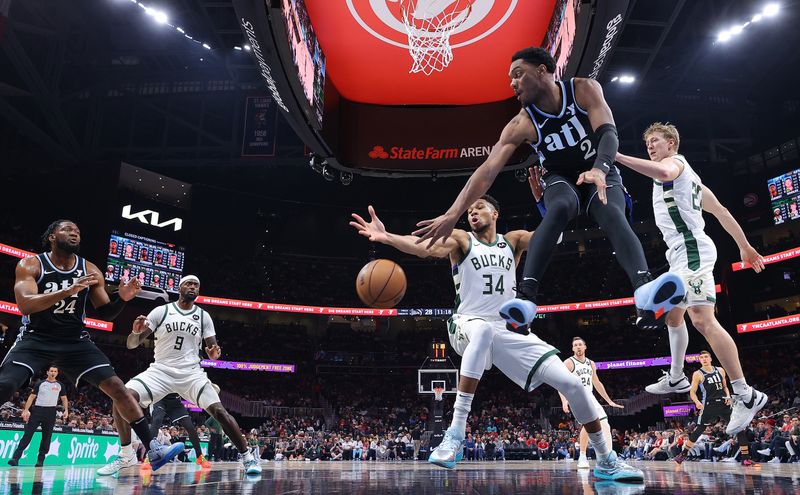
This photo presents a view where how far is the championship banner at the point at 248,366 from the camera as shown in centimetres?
2941

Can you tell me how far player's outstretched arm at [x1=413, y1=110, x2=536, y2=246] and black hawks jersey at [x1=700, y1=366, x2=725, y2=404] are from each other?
704cm

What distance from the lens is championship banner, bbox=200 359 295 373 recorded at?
2941cm

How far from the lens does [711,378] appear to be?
9234 mm

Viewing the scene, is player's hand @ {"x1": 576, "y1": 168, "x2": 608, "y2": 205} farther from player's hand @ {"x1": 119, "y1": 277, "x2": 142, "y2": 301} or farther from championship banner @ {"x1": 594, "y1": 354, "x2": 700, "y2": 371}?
championship banner @ {"x1": 594, "y1": 354, "x2": 700, "y2": 371}

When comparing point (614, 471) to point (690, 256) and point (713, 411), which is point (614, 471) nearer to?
point (690, 256)

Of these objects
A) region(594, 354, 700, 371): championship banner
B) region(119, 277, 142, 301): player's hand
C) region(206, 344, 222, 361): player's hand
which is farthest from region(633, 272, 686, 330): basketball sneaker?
region(594, 354, 700, 371): championship banner

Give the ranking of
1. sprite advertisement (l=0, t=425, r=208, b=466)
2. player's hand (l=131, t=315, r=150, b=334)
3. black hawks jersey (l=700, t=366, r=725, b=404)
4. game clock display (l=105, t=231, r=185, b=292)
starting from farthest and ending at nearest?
game clock display (l=105, t=231, r=185, b=292), sprite advertisement (l=0, t=425, r=208, b=466), black hawks jersey (l=700, t=366, r=725, b=404), player's hand (l=131, t=315, r=150, b=334)

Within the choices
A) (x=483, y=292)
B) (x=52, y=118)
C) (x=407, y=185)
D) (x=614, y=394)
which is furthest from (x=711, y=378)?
(x=407, y=185)

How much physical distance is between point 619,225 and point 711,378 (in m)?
6.95

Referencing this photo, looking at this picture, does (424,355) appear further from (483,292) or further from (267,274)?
(483,292)

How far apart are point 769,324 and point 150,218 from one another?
92.7 ft

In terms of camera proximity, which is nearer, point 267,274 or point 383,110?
point 383,110

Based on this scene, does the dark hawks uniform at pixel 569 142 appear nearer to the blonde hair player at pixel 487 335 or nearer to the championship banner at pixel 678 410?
the blonde hair player at pixel 487 335

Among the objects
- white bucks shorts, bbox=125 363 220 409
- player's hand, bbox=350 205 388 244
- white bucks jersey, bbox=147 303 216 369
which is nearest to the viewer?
player's hand, bbox=350 205 388 244
